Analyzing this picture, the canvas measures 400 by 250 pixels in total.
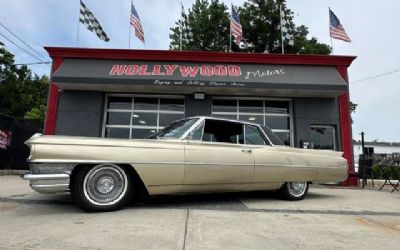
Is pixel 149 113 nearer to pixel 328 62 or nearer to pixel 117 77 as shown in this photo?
pixel 117 77

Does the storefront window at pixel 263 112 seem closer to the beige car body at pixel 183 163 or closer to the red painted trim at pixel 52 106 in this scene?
the red painted trim at pixel 52 106

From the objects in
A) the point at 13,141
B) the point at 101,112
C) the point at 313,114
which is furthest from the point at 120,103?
the point at 313,114

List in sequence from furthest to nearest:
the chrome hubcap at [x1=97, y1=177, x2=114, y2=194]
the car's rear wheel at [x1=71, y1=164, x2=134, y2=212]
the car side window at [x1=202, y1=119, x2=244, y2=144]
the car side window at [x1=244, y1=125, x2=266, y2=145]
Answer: the car side window at [x1=244, y1=125, x2=266, y2=145] < the car side window at [x1=202, y1=119, x2=244, y2=144] < the chrome hubcap at [x1=97, y1=177, x2=114, y2=194] < the car's rear wheel at [x1=71, y1=164, x2=134, y2=212]

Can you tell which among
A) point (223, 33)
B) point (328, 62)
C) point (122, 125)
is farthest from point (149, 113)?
point (223, 33)

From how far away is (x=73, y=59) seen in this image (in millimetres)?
12727

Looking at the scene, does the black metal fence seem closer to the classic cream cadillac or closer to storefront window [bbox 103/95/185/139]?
storefront window [bbox 103/95/185/139]

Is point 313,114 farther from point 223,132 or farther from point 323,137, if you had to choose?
point 223,132

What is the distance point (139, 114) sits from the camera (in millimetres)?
13094

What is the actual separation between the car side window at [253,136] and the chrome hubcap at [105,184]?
7.95 ft

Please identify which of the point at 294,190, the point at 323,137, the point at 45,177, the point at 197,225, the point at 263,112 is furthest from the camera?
the point at 263,112

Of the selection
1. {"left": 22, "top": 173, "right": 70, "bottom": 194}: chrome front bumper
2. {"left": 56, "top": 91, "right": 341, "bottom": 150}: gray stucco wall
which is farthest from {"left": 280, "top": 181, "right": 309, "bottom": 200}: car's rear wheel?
{"left": 56, "top": 91, "right": 341, "bottom": 150}: gray stucco wall

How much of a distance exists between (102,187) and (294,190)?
3716 millimetres

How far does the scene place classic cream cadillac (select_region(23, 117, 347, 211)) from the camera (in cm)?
470

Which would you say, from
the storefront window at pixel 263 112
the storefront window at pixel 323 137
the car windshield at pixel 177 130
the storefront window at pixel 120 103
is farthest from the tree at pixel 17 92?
the car windshield at pixel 177 130
